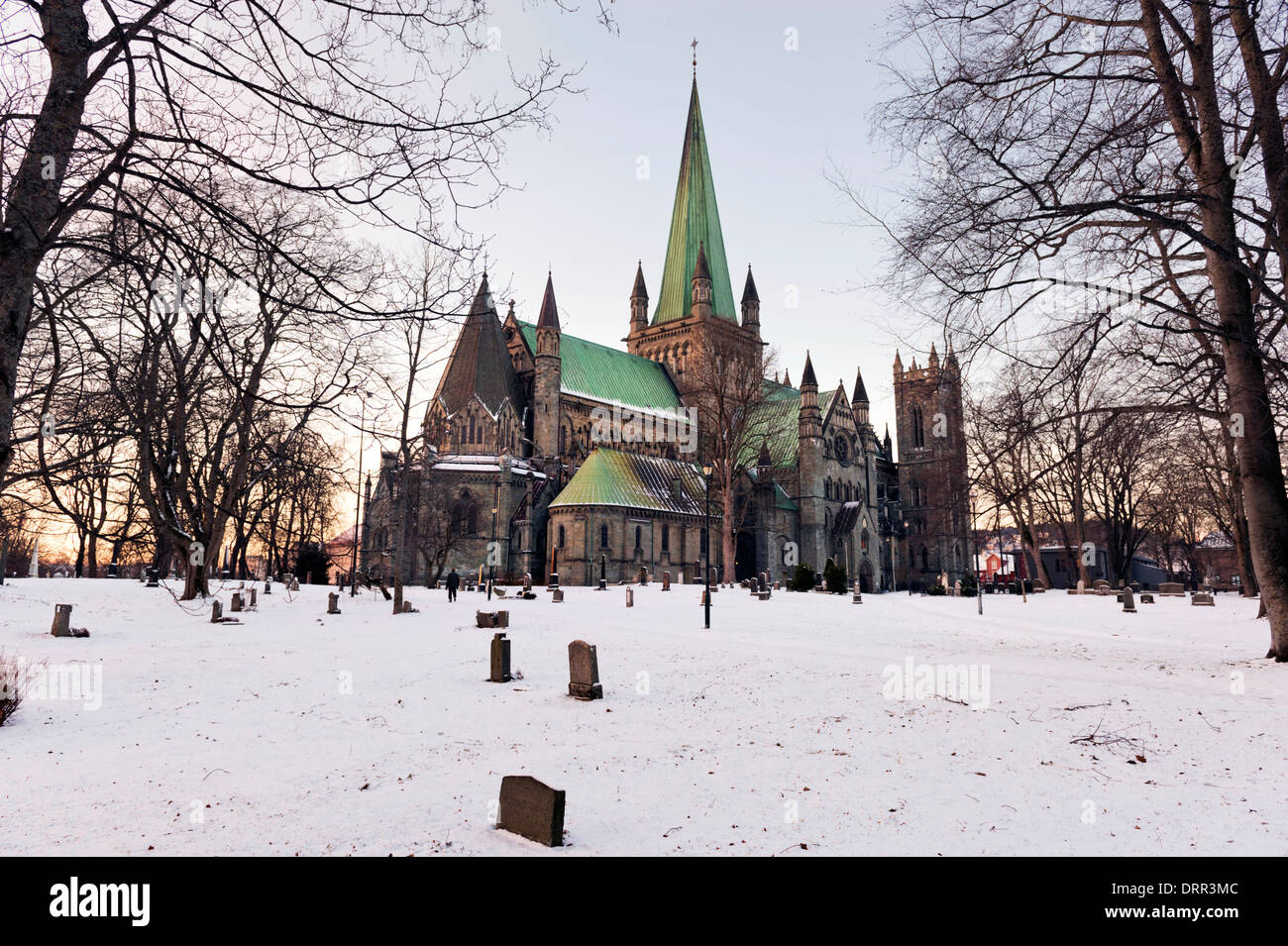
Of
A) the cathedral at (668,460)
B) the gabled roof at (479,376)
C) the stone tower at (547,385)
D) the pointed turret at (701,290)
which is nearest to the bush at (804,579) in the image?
the cathedral at (668,460)

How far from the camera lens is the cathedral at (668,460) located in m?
44.6

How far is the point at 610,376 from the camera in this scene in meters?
63.6

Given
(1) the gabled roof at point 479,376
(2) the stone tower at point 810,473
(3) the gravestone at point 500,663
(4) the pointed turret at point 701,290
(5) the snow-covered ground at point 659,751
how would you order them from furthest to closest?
1. (4) the pointed turret at point 701,290
2. (2) the stone tower at point 810,473
3. (1) the gabled roof at point 479,376
4. (3) the gravestone at point 500,663
5. (5) the snow-covered ground at point 659,751

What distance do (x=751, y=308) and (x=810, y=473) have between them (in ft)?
79.1

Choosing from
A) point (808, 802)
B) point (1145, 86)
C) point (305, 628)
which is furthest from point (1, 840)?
point (1145, 86)

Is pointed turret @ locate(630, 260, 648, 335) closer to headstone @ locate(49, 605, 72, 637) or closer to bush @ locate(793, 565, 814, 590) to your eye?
bush @ locate(793, 565, 814, 590)

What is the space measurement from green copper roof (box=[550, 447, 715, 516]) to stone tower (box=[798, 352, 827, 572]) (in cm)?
1006

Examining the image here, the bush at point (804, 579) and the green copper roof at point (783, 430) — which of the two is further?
the green copper roof at point (783, 430)

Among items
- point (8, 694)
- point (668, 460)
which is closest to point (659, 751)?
point (8, 694)

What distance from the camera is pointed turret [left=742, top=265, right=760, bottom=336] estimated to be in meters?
74.6

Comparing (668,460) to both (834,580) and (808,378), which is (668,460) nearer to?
(808,378)

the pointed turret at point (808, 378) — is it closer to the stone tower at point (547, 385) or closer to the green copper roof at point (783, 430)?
the green copper roof at point (783, 430)

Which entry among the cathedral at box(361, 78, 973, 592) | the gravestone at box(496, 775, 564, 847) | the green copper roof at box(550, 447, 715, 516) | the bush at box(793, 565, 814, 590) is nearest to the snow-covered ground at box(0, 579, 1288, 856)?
the gravestone at box(496, 775, 564, 847)

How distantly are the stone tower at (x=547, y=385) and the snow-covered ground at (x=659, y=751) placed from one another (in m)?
39.6
